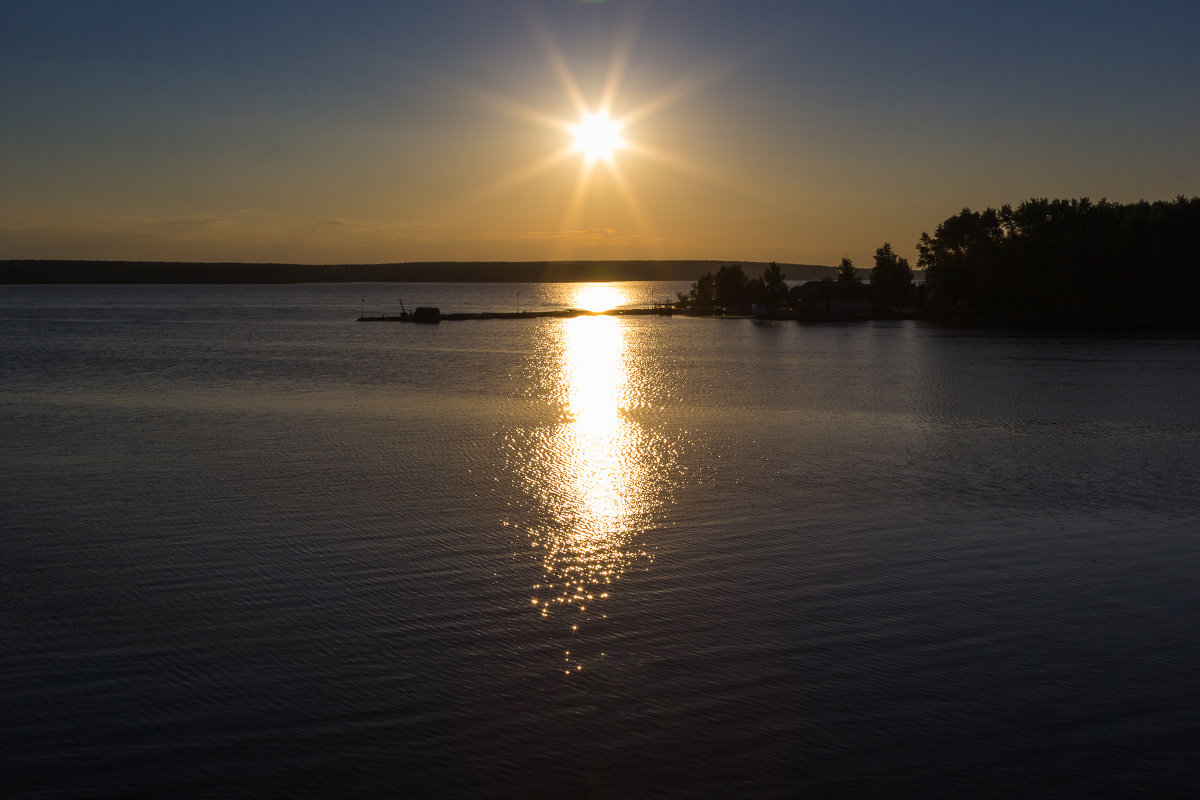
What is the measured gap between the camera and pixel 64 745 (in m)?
9.63

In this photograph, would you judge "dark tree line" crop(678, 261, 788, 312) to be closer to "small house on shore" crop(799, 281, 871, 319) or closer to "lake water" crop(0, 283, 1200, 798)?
"small house on shore" crop(799, 281, 871, 319)

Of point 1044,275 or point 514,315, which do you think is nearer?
point 1044,275

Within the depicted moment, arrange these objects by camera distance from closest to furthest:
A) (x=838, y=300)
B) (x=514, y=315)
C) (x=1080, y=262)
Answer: (x=1080, y=262), (x=838, y=300), (x=514, y=315)

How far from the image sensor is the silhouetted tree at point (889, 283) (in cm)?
13288

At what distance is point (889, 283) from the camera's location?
5246 inches

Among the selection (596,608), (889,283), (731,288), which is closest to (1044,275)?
(889,283)

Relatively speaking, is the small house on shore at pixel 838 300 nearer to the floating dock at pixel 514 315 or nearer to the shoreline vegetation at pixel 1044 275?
the shoreline vegetation at pixel 1044 275

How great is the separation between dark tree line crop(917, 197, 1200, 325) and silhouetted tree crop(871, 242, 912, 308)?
10.2m

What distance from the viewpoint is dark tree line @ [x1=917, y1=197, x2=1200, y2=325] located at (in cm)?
10369

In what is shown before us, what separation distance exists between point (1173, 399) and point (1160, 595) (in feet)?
105

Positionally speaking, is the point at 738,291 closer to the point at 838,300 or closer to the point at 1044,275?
the point at 838,300

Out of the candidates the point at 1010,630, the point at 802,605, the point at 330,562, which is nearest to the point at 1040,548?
the point at 1010,630

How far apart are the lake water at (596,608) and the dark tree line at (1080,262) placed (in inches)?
3259

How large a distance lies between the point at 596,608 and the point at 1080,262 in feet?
357
